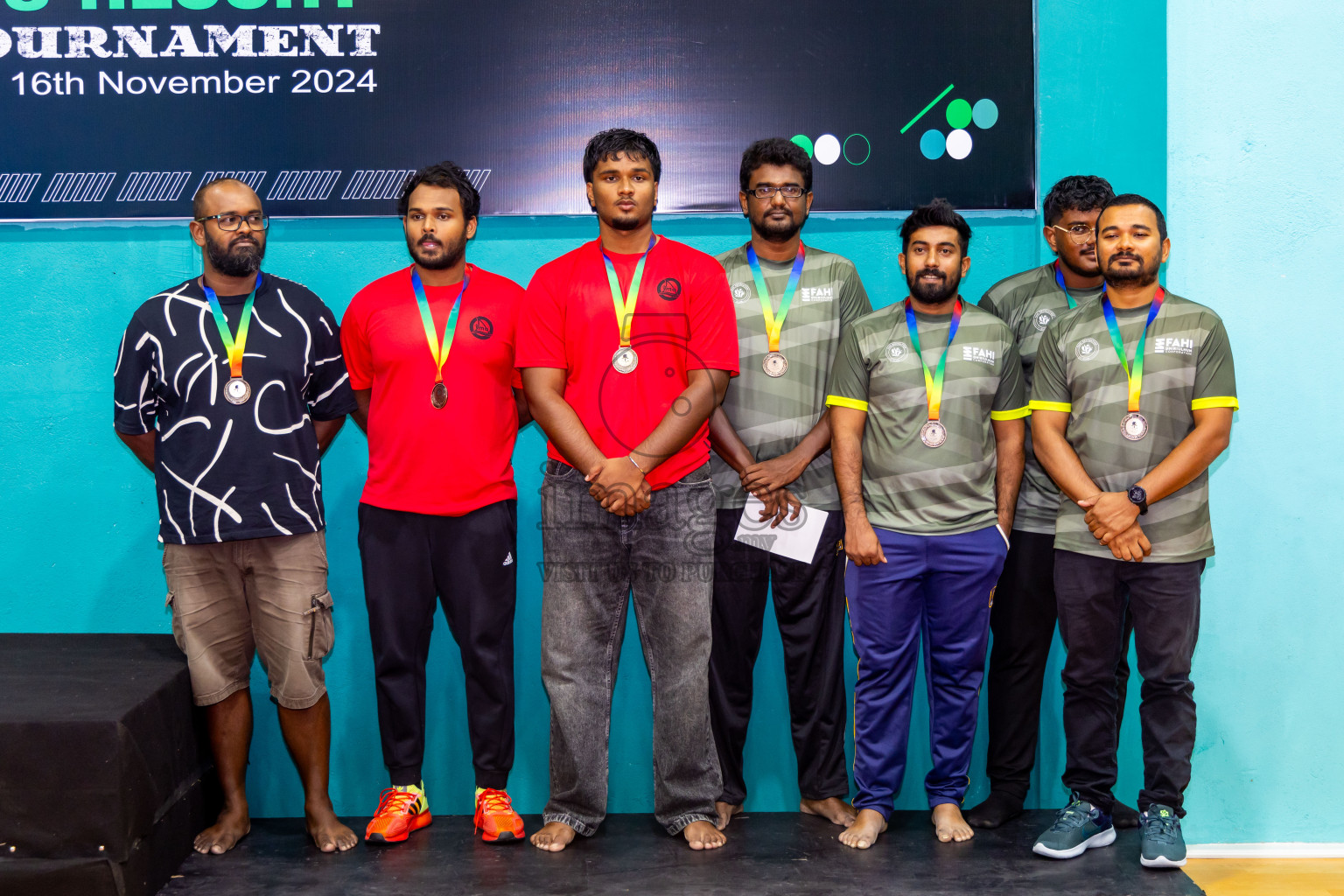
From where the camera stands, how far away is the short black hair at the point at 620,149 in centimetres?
287

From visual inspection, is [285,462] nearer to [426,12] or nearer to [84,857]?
[84,857]

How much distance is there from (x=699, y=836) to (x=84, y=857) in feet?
5.06

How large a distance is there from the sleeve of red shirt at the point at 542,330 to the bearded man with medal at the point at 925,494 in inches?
31.4

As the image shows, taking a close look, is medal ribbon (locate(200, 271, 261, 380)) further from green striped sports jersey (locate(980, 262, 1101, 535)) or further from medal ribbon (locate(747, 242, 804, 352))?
green striped sports jersey (locate(980, 262, 1101, 535))

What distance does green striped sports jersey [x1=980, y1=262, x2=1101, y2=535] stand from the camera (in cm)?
311

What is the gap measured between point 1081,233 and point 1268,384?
0.91 meters

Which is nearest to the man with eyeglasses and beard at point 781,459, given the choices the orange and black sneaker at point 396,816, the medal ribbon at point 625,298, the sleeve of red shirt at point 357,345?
the medal ribbon at point 625,298

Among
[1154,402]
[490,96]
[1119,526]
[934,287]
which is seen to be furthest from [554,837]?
[490,96]

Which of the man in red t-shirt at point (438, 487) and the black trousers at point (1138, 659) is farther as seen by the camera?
the man in red t-shirt at point (438, 487)

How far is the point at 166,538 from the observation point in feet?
9.43

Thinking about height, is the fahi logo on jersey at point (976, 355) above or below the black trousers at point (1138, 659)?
above

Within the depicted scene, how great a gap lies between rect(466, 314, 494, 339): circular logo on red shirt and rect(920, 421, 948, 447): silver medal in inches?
49.2

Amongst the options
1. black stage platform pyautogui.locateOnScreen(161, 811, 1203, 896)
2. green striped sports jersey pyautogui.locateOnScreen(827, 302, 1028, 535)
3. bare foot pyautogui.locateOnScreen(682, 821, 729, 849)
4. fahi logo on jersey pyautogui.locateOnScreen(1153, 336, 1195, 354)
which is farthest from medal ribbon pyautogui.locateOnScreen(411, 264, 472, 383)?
fahi logo on jersey pyautogui.locateOnScreen(1153, 336, 1195, 354)

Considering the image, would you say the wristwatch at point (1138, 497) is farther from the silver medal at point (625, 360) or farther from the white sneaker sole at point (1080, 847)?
the silver medal at point (625, 360)
